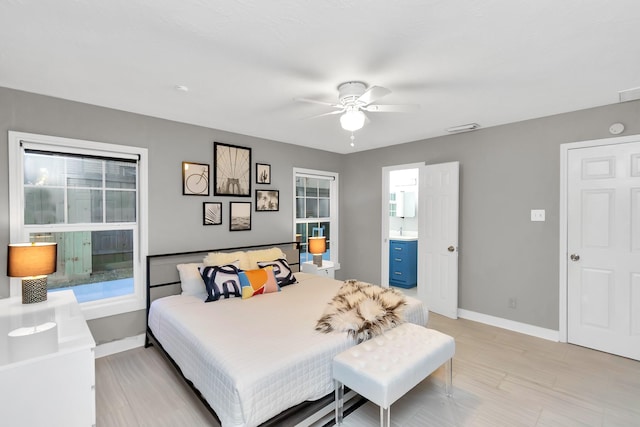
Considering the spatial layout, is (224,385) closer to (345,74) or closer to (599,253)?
(345,74)

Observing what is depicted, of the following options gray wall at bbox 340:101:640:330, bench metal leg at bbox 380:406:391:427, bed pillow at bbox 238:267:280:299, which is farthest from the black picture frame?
gray wall at bbox 340:101:640:330

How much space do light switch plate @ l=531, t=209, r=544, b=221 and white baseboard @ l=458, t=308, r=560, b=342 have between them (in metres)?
1.23

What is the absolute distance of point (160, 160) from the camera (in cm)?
339

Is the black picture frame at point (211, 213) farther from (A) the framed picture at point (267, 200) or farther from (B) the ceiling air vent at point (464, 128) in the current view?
(B) the ceiling air vent at point (464, 128)

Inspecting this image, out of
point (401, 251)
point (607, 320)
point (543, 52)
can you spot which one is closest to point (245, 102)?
point (543, 52)

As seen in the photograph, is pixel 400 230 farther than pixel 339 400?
Yes

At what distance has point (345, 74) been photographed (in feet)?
7.44

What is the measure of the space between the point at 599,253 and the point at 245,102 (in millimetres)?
3841

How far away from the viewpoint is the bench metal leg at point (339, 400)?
2044 mm

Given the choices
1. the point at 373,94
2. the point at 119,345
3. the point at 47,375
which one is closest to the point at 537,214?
the point at 373,94

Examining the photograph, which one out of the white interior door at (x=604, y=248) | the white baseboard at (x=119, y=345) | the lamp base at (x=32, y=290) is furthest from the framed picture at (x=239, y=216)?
the white interior door at (x=604, y=248)

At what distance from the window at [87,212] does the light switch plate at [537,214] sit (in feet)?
14.2

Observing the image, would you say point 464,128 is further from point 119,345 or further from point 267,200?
point 119,345

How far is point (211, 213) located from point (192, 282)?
925mm
